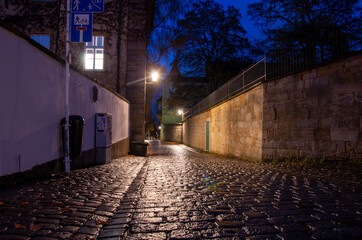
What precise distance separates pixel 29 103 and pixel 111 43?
11635 millimetres

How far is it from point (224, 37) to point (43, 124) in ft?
82.6

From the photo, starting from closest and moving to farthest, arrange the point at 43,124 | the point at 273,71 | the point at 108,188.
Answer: the point at 108,188 < the point at 43,124 < the point at 273,71

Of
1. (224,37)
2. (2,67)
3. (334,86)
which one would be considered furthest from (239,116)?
(224,37)

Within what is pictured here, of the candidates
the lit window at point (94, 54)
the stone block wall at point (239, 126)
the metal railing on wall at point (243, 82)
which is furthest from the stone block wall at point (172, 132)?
the lit window at point (94, 54)

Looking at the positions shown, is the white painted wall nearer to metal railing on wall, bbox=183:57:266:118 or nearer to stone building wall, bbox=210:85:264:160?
stone building wall, bbox=210:85:264:160

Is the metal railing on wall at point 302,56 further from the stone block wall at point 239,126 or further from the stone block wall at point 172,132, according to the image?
the stone block wall at point 172,132

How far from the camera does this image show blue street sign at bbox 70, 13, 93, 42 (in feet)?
21.6

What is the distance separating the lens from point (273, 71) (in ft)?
34.4

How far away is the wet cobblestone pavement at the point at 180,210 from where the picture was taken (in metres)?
A: 2.68

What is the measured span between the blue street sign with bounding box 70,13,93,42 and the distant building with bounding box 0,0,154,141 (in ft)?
29.4

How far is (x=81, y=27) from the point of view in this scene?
662cm

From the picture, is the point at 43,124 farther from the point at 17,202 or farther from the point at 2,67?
the point at 17,202

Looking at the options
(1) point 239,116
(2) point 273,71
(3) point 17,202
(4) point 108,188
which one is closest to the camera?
(3) point 17,202

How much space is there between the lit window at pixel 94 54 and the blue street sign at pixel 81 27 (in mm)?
9556
